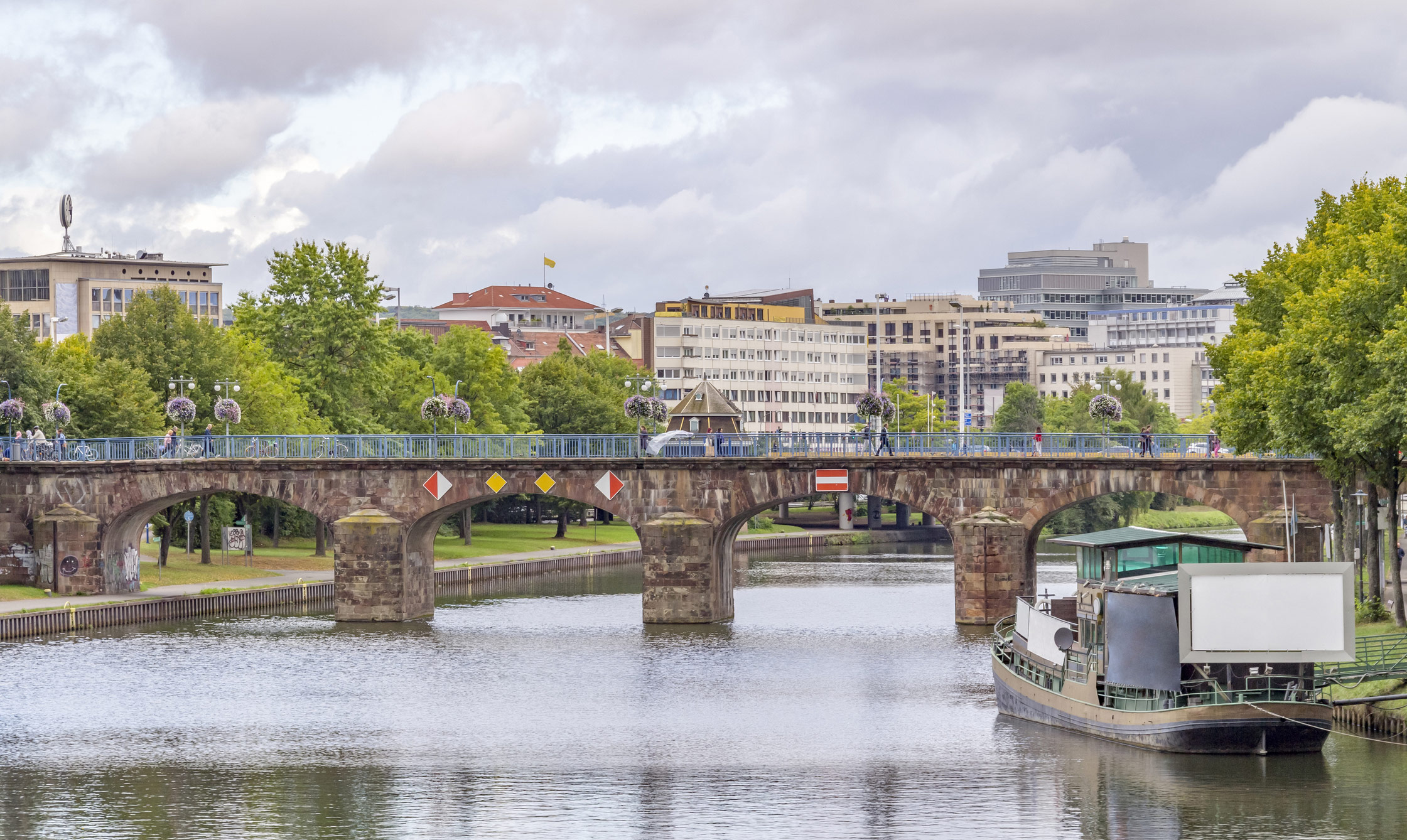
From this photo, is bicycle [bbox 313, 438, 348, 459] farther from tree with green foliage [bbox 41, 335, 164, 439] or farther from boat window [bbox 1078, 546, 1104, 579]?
boat window [bbox 1078, 546, 1104, 579]

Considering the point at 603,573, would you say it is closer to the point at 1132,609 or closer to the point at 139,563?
the point at 139,563

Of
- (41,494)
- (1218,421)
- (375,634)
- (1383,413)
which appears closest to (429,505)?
(375,634)

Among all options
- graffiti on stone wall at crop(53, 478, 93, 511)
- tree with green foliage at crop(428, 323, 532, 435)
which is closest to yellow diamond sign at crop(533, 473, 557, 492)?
graffiti on stone wall at crop(53, 478, 93, 511)

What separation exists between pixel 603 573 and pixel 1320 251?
66.8 m

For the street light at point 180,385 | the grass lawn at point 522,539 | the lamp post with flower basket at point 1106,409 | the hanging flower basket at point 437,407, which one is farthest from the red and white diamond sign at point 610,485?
the grass lawn at point 522,539

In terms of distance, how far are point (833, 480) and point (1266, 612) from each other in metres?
43.5

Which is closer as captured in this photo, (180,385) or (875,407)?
(875,407)

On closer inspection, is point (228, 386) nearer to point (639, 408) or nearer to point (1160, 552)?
point (639, 408)

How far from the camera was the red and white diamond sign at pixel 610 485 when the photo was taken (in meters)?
100

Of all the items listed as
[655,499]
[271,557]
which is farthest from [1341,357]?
[271,557]

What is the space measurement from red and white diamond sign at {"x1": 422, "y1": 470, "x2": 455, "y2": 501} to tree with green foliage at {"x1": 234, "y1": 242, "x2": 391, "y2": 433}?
3115cm

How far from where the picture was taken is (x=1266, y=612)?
56281 mm

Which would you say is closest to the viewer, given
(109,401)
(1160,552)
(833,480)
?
(1160,552)

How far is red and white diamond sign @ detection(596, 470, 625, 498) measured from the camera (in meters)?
100
